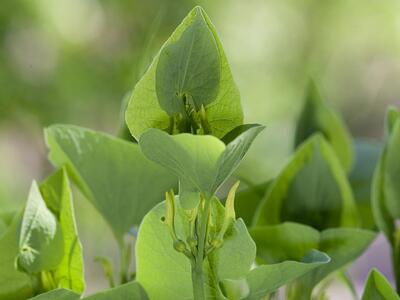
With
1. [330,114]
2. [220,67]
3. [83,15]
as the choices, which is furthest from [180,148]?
[83,15]

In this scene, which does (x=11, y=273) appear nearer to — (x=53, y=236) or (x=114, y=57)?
(x=53, y=236)

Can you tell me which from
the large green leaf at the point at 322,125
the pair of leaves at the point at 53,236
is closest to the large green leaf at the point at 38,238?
the pair of leaves at the point at 53,236

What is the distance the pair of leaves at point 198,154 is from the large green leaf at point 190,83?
0.01 meters

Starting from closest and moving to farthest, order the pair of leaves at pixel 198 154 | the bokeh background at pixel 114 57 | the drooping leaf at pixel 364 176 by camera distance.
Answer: the pair of leaves at pixel 198 154
the drooping leaf at pixel 364 176
the bokeh background at pixel 114 57

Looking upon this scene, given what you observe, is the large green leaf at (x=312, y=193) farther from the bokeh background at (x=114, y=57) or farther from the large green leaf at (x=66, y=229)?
the bokeh background at (x=114, y=57)

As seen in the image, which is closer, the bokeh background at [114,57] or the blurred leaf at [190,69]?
the blurred leaf at [190,69]

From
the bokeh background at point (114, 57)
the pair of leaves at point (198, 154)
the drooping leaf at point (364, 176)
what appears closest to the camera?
the pair of leaves at point (198, 154)

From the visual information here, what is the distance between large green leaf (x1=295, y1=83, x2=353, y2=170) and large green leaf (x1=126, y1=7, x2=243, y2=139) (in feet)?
0.35

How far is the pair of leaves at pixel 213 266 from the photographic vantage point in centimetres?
14

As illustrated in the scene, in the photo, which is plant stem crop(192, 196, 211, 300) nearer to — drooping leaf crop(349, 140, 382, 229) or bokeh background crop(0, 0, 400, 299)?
drooping leaf crop(349, 140, 382, 229)

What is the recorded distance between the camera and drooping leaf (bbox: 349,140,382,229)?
0.82ft

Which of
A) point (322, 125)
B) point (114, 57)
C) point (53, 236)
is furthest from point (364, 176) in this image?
point (114, 57)

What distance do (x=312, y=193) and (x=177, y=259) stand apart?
76 millimetres

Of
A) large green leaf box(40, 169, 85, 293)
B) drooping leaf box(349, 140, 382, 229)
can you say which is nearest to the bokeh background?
drooping leaf box(349, 140, 382, 229)
